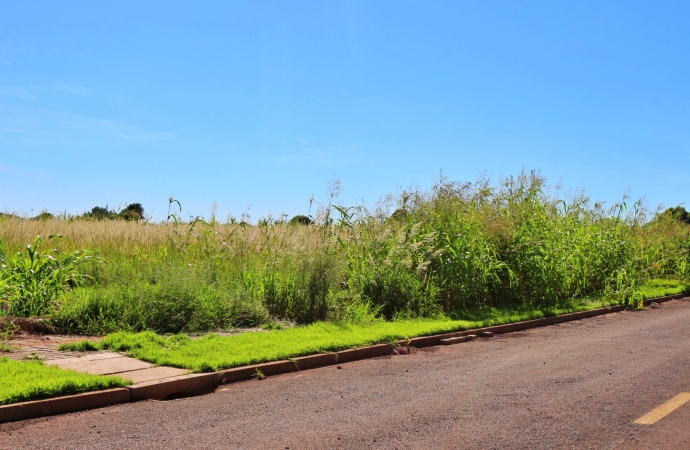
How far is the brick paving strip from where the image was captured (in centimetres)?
651

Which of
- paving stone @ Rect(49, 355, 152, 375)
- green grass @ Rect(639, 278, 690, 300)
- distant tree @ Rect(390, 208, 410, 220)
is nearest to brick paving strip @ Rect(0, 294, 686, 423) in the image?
paving stone @ Rect(49, 355, 152, 375)

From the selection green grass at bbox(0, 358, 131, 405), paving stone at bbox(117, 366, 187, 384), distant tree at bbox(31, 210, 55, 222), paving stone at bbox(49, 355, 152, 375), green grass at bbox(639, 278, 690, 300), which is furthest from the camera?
green grass at bbox(639, 278, 690, 300)

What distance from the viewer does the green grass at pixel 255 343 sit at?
8539 millimetres

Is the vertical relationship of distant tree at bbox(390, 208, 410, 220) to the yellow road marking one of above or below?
above

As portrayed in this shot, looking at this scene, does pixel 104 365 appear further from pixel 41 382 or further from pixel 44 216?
pixel 44 216

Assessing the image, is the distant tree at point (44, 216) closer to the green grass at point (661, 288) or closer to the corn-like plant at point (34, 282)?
the corn-like plant at point (34, 282)

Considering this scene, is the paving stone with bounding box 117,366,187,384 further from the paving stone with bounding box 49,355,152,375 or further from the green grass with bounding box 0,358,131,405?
the green grass with bounding box 0,358,131,405

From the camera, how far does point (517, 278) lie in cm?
1648

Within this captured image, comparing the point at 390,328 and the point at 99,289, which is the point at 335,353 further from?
the point at 99,289

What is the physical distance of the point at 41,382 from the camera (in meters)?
6.77

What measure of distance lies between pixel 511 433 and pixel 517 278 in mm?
10996

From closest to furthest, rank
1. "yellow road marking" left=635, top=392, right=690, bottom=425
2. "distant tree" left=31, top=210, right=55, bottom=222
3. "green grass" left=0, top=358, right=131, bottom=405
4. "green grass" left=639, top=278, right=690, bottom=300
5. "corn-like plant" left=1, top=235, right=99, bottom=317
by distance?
1. "yellow road marking" left=635, top=392, right=690, bottom=425
2. "green grass" left=0, top=358, right=131, bottom=405
3. "corn-like plant" left=1, top=235, right=99, bottom=317
4. "distant tree" left=31, top=210, right=55, bottom=222
5. "green grass" left=639, top=278, right=690, bottom=300

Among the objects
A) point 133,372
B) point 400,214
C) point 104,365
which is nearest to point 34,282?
point 104,365

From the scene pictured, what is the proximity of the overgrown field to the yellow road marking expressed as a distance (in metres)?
6.36
